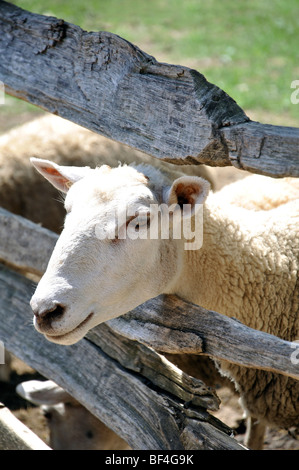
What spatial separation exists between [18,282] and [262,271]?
146 centimetres

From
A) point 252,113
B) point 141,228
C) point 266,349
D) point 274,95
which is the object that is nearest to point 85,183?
point 141,228

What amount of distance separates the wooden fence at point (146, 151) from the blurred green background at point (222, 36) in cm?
545

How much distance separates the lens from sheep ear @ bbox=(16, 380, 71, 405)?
3527mm

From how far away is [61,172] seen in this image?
9.13 feet

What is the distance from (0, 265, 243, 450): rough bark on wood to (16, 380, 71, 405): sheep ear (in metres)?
0.33

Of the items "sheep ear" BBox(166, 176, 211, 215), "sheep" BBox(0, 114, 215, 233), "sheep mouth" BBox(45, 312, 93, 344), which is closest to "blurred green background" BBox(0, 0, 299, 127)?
"sheep" BBox(0, 114, 215, 233)

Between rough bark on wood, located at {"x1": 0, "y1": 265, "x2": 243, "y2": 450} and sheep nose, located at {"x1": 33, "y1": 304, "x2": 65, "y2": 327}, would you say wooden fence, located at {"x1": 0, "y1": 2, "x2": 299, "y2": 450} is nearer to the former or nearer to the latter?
rough bark on wood, located at {"x1": 0, "y1": 265, "x2": 243, "y2": 450}

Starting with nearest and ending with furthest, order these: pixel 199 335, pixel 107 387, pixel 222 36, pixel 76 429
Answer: pixel 199 335
pixel 107 387
pixel 76 429
pixel 222 36

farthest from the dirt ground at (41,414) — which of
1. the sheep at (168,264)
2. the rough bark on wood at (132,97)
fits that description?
the rough bark on wood at (132,97)

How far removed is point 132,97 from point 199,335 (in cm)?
109

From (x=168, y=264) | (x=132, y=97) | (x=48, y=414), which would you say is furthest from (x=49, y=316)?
(x=48, y=414)

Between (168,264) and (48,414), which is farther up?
(168,264)

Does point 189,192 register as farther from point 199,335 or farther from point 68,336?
point 68,336

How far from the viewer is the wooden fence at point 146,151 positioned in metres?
2.29
